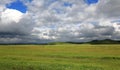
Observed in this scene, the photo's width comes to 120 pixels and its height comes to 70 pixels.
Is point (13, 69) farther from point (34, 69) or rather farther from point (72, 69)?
point (72, 69)

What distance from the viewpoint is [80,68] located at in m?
35.9

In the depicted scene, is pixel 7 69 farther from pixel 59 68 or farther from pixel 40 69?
pixel 59 68

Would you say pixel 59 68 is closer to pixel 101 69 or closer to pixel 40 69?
pixel 40 69

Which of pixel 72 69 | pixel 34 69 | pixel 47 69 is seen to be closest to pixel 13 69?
pixel 34 69

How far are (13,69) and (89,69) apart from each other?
1244 centimetres

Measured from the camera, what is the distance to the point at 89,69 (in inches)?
1358

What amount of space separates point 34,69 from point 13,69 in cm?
339

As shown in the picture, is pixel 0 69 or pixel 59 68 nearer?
pixel 0 69

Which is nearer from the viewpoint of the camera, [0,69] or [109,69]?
[0,69]

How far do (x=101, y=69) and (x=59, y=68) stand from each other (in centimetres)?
702

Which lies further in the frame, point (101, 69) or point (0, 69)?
point (101, 69)

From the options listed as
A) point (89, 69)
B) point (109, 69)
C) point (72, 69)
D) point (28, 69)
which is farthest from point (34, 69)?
point (109, 69)

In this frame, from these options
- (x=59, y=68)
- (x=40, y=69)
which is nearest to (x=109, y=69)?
(x=59, y=68)

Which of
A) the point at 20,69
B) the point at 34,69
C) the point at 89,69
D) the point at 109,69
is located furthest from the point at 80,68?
the point at 20,69
